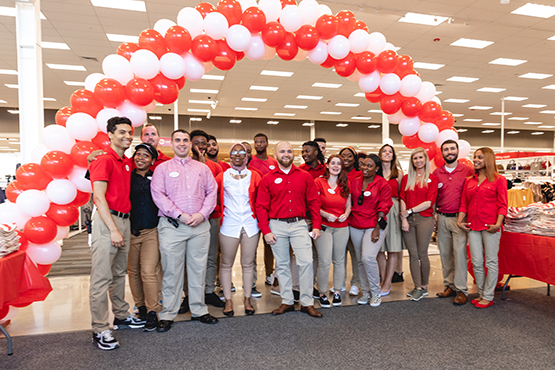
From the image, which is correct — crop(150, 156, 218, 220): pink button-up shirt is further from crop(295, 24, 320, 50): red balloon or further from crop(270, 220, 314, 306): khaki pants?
crop(295, 24, 320, 50): red balloon

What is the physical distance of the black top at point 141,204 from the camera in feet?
9.95

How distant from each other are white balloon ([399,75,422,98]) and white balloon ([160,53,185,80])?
236 cm

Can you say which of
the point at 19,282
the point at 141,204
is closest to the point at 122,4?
the point at 141,204

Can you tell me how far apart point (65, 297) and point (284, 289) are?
2386 millimetres

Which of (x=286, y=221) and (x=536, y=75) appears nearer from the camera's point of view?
(x=286, y=221)

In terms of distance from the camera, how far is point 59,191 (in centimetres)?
306

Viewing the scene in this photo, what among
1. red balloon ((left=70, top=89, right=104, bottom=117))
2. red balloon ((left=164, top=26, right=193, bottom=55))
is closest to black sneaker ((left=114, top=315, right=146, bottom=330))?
red balloon ((left=70, top=89, right=104, bottom=117))

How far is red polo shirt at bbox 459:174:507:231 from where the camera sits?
345 cm

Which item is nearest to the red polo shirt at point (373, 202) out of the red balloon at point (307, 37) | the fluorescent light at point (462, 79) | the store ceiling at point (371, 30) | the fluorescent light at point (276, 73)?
the red balloon at point (307, 37)

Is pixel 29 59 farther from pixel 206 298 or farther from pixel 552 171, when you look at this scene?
pixel 552 171

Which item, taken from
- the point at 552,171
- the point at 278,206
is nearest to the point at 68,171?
the point at 278,206

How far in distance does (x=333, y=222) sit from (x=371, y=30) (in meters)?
5.10

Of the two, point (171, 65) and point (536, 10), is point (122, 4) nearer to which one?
point (171, 65)

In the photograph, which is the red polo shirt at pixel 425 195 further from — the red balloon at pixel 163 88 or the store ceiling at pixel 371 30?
the store ceiling at pixel 371 30
